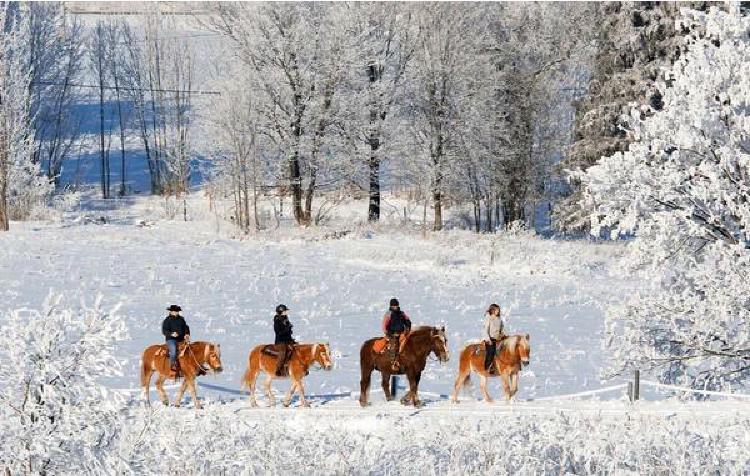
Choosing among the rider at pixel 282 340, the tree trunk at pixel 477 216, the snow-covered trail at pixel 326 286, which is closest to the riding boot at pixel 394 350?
the rider at pixel 282 340

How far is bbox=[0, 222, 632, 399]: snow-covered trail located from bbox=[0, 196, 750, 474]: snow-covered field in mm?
91

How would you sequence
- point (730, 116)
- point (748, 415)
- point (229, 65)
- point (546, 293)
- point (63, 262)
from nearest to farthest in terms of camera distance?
point (748, 415) → point (730, 116) → point (546, 293) → point (63, 262) → point (229, 65)

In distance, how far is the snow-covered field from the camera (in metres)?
10.7

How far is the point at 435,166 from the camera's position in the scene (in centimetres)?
4953

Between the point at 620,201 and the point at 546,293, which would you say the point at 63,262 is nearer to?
the point at 546,293

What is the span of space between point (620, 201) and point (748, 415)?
12.1 feet

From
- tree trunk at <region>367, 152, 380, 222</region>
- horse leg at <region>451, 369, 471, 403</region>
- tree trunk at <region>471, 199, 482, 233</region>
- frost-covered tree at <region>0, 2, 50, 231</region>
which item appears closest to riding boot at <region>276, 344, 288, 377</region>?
horse leg at <region>451, 369, 471, 403</region>

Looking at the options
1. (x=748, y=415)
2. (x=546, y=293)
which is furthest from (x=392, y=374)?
(x=546, y=293)

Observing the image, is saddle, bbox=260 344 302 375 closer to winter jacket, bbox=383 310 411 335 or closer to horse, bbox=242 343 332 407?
horse, bbox=242 343 332 407

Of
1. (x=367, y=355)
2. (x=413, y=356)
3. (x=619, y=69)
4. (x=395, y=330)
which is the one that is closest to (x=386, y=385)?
(x=367, y=355)

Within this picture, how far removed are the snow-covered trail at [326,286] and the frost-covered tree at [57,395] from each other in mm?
12101

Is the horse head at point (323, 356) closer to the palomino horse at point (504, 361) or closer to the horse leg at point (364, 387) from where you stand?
the horse leg at point (364, 387)

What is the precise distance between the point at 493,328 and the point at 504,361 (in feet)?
1.95

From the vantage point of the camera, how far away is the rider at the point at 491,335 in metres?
17.4
